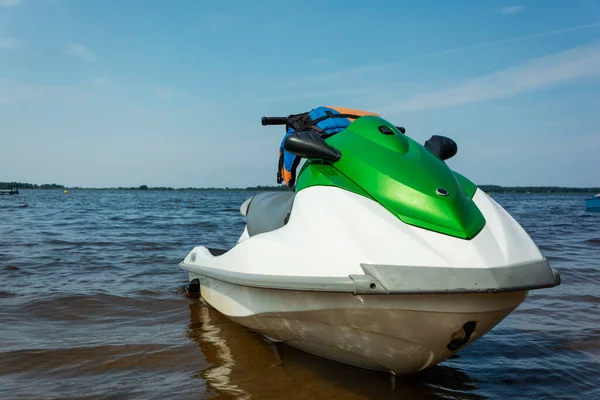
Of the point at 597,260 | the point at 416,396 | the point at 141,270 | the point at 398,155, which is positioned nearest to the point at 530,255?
the point at 398,155

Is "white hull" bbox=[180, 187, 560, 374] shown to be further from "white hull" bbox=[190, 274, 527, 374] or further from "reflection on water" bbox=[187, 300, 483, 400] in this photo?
"reflection on water" bbox=[187, 300, 483, 400]

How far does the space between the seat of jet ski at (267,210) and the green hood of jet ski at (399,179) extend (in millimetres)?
404

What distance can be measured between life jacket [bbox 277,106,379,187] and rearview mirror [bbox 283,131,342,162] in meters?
0.53

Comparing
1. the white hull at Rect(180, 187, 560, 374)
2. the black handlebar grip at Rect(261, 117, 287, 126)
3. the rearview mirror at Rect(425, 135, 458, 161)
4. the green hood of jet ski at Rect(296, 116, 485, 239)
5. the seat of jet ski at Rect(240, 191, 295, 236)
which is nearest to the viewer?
the white hull at Rect(180, 187, 560, 374)

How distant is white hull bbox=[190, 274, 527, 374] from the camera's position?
188cm

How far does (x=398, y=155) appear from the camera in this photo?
7.45 ft

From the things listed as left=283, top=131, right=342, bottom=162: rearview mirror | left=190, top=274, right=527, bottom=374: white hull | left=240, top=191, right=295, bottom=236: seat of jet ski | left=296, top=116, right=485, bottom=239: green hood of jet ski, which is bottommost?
left=190, top=274, right=527, bottom=374: white hull

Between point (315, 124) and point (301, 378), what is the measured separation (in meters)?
1.49

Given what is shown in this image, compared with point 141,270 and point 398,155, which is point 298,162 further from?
point 141,270

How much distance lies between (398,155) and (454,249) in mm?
579

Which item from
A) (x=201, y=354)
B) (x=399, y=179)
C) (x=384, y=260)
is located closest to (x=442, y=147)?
(x=399, y=179)

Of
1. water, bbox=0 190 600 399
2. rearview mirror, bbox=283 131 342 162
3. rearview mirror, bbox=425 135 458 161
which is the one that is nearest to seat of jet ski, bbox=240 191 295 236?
rearview mirror, bbox=283 131 342 162

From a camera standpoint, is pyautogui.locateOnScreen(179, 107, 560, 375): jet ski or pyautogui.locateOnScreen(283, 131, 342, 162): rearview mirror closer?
pyautogui.locateOnScreen(179, 107, 560, 375): jet ski

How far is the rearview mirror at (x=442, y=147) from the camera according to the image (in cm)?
271
